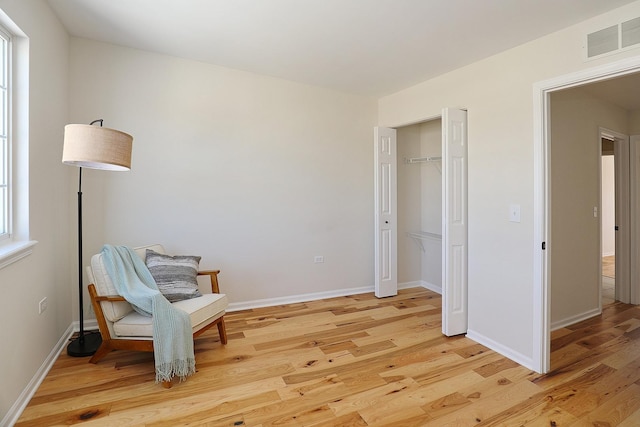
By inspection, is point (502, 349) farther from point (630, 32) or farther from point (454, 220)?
point (630, 32)

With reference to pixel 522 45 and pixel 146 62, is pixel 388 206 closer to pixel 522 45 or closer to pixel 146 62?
pixel 522 45

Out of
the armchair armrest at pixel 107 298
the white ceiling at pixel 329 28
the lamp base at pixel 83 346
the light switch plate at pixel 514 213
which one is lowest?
the lamp base at pixel 83 346

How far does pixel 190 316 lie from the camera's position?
2.42 meters

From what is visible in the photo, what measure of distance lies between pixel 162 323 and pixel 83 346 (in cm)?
95

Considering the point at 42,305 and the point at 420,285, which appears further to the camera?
the point at 420,285

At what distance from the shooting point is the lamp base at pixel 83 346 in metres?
2.61

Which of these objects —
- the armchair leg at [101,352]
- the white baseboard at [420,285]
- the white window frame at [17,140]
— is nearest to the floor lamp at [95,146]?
the white window frame at [17,140]

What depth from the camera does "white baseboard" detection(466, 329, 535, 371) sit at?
8.58 ft

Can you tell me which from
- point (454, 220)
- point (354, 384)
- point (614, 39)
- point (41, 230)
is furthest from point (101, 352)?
point (614, 39)

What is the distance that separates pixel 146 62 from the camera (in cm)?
324

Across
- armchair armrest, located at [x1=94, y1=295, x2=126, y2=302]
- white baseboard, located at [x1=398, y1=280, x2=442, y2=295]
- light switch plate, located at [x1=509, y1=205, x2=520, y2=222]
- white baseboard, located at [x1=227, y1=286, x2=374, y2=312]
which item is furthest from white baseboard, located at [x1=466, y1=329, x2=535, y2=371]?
armchair armrest, located at [x1=94, y1=295, x2=126, y2=302]

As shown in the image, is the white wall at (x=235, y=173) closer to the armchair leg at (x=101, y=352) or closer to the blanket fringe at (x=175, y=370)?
the armchair leg at (x=101, y=352)

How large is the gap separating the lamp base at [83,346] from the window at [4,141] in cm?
110

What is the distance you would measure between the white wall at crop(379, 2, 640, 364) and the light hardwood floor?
32 centimetres
